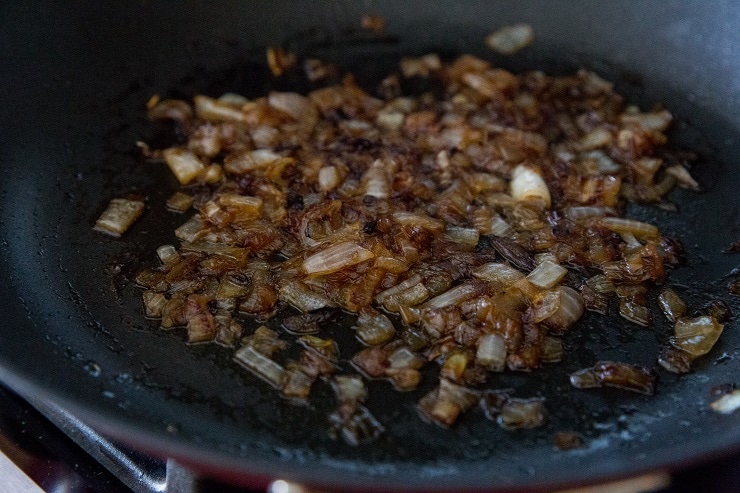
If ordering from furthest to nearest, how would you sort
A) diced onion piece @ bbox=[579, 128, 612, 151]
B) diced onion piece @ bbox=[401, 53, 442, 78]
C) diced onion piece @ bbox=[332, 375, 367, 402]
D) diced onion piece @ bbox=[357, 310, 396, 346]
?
diced onion piece @ bbox=[401, 53, 442, 78] < diced onion piece @ bbox=[579, 128, 612, 151] < diced onion piece @ bbox=[357, 310, 396, 346] < diced onion piece @ bbox=[332, 375, 367, 402]

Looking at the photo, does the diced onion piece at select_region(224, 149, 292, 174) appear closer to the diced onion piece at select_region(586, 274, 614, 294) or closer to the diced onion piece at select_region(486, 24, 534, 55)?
the diced onion piece at select_region(586, 274, 614, 294)

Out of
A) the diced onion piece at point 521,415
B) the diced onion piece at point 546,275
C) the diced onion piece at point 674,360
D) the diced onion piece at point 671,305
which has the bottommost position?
the diced onion piece at point 521,415

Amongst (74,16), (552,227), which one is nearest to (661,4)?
(552,227)

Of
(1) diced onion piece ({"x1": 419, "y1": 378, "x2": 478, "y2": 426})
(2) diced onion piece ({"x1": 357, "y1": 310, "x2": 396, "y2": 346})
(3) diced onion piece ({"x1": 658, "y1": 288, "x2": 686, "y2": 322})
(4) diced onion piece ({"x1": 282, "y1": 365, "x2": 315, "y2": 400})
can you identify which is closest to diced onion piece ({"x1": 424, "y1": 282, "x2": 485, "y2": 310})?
(2) diced onion piece ({"x1": 357, "y1": 310, "x2": 396, "y2": 346})

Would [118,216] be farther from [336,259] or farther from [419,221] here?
[419,221]

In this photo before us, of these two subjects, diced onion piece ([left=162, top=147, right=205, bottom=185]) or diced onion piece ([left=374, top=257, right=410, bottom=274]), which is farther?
diced onion piece ([left=162, top=147, right=205, bottom=185])

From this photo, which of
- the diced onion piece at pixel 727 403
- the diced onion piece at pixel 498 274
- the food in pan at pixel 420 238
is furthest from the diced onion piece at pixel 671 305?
the diced onion piece at pixel 498 274

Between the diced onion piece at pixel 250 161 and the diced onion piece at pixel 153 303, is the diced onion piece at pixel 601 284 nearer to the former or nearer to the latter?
the diced onion piece at pixel 250 161
